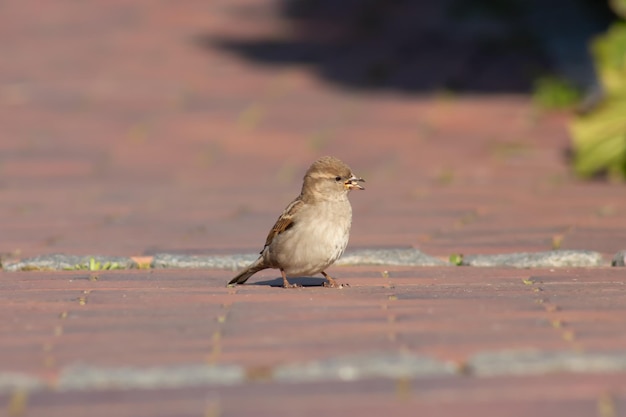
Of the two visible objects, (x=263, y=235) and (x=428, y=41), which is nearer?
(x=263, y=235)

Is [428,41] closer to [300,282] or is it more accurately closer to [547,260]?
[547,260]

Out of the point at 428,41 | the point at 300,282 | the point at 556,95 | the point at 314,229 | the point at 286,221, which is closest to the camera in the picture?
the point at 314,229

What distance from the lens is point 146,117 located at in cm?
1027

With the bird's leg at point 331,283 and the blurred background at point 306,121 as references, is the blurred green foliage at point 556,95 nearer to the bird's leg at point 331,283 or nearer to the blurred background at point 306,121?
the blurred background at point 306,121

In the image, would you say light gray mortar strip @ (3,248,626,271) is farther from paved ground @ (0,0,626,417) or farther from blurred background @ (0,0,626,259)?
blurred background @ (0,0,626,259)

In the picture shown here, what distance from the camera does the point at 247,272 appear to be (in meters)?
5.16

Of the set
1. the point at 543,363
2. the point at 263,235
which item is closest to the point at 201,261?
the point at 263,235

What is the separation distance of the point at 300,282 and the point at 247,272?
0.39m

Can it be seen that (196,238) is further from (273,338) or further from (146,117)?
(146,117)

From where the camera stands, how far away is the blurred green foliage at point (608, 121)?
8188 millimetres

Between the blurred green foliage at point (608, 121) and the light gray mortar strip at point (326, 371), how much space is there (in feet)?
15.4

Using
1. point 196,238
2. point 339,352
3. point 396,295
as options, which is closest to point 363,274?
point 396,295

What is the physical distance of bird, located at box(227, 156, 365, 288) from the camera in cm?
492

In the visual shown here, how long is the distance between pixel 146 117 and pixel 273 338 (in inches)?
256
